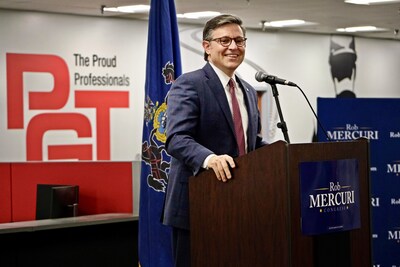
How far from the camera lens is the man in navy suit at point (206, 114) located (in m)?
3.11

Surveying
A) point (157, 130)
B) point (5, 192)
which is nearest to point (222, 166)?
point (157, 130)

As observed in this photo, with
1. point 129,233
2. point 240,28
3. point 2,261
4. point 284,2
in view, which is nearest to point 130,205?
point 129,233

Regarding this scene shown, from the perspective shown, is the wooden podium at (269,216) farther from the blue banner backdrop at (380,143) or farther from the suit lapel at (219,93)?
the blue banner backdrop at (380,143)

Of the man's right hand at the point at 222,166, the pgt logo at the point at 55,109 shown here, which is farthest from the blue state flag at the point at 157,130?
the pgt logo at the point at 55,109

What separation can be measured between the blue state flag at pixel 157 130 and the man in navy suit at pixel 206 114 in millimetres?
1608

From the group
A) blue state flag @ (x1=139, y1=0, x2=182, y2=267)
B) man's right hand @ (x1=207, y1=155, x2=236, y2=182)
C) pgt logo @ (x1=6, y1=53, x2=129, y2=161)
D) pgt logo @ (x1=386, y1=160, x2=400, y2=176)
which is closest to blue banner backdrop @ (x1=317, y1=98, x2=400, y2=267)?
pgt logo @ (x1=386, y1=160, x2=400, y2=176)

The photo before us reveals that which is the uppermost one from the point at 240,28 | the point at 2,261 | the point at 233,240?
the point at 240,28

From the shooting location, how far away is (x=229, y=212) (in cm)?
288

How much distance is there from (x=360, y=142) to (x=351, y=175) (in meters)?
0.13

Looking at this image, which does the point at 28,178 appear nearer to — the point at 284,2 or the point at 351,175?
the point at 351,175

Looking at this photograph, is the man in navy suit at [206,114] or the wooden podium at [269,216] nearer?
the wooden podium at [269,216]

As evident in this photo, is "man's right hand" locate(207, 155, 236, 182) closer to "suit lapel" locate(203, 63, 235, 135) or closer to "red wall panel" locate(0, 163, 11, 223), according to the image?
"suit lapel" locate(203, 63, 235, 135)

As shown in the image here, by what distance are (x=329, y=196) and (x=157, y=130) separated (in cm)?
226

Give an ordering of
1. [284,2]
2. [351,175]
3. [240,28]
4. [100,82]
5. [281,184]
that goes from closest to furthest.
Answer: [281,184] < [351,175] < [240,28] < [284,2] < [100,82]
